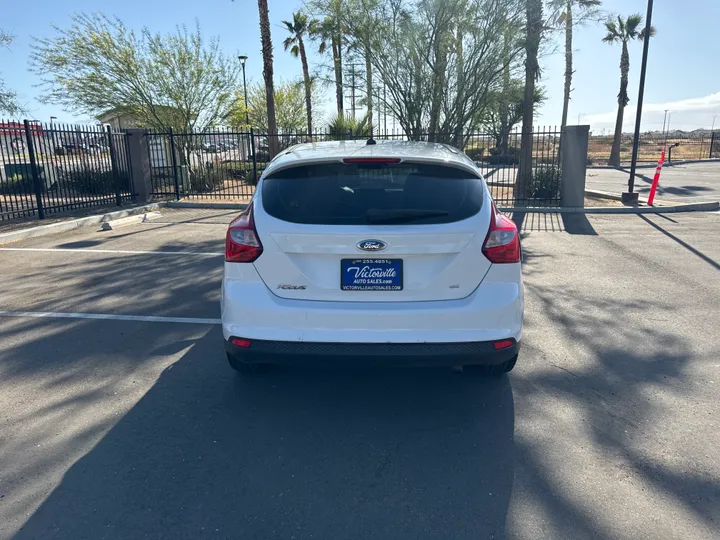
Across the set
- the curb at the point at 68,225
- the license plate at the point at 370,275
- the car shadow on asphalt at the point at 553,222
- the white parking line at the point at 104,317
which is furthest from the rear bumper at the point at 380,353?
the curb at the point at 68,225

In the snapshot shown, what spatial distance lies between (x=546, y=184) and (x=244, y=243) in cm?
1323

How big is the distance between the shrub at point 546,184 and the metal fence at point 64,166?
1161 cm

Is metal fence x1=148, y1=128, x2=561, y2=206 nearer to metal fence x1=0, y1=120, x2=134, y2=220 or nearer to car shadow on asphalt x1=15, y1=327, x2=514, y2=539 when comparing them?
metal fence x1=0, y1=120, x2=134, y2=220

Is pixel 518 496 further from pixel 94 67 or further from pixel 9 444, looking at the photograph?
pixel 94 67

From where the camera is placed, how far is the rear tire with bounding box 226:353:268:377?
388 centimetres

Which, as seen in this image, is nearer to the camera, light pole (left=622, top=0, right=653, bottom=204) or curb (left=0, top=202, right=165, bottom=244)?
curb (left=0, top=202, right=165, bottom=244)

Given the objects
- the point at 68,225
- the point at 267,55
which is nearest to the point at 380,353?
the point at 68,225

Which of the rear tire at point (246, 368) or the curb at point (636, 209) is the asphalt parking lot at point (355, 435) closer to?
the rear tire at point (246, 368)

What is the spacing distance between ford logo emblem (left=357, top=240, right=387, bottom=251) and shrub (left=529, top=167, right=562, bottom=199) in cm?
1286

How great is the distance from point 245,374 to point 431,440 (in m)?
1.53

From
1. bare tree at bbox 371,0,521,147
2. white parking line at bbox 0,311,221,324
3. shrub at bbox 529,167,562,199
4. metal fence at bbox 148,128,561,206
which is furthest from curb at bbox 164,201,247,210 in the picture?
white parking line at bbox 0,311,221,324

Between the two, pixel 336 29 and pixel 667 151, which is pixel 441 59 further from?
pixel 667 151

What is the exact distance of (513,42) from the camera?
14.3 metres

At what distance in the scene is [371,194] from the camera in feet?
11.3
